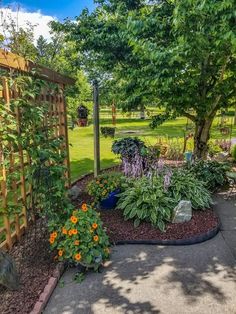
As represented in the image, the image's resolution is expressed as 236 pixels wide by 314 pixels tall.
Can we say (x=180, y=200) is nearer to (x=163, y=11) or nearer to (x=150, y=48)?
(x=150, y=48)

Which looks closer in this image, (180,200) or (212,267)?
(212,267)

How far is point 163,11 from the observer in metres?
6.25

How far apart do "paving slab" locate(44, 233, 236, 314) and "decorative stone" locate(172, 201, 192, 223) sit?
0.61 meters

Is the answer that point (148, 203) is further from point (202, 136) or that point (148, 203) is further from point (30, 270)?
point (202, 136)

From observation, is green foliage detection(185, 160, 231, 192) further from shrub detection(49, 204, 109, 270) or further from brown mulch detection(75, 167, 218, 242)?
shrub detection(49, 204, 109, 270)

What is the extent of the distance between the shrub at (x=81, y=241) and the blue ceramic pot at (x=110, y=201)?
1401 mm

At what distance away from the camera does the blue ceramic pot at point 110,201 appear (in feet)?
15.4

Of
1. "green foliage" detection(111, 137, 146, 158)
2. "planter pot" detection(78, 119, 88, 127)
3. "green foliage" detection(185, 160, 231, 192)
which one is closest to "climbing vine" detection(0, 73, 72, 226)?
"green foliage" detection(111, 137, 146, 158)

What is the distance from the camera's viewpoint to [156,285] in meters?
2.85

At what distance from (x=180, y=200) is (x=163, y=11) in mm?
4216

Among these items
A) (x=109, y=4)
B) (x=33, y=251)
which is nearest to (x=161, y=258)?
(x=33, y=251)

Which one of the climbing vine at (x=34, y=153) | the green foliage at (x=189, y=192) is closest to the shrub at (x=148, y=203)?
the green foliage at (x=189, y=192)

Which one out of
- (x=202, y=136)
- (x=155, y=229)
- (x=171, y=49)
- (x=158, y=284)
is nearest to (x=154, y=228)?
(x=155, y=229)

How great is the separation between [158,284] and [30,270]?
4.33 ft
